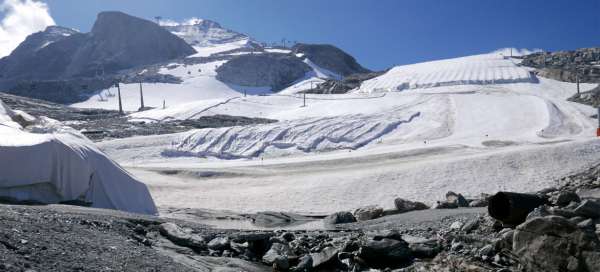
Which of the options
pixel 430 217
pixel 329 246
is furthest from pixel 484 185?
pixel 329 246

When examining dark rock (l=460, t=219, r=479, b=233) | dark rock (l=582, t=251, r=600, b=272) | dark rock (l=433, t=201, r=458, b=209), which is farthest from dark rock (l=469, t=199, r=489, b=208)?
dark rock (l=582, t=251, r=600, b=272)

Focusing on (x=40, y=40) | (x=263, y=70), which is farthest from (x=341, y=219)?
(x=40, y=40)

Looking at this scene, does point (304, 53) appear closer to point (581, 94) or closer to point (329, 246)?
point (581, 94)

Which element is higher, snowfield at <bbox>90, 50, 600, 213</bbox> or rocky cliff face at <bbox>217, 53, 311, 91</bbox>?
rocky cliff face at <bbox>217, 53, 311, 91</bbox>

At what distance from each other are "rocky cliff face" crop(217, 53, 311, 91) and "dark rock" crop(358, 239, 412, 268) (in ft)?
322

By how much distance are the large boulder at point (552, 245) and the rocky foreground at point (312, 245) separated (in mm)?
15

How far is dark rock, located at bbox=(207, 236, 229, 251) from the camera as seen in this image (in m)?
11.3

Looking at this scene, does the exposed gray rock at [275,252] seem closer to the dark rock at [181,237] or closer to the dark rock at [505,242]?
the dark rock at [181,237]

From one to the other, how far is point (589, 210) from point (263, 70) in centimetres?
10967

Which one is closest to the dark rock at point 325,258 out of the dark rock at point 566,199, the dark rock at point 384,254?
the dark rock at point 384,254

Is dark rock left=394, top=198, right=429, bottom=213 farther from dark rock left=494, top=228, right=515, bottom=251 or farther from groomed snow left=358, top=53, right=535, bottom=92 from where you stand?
groomed snow left=358, top=53, right=535, bottom=92

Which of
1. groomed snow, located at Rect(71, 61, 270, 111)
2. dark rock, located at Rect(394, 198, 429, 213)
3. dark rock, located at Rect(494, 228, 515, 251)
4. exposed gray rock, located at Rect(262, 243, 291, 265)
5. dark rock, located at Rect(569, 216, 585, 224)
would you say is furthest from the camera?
groomed snow, located at Rect(71, 61, 270, 111)

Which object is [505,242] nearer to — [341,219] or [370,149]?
[341,219]

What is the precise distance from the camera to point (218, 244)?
37.3 feet
